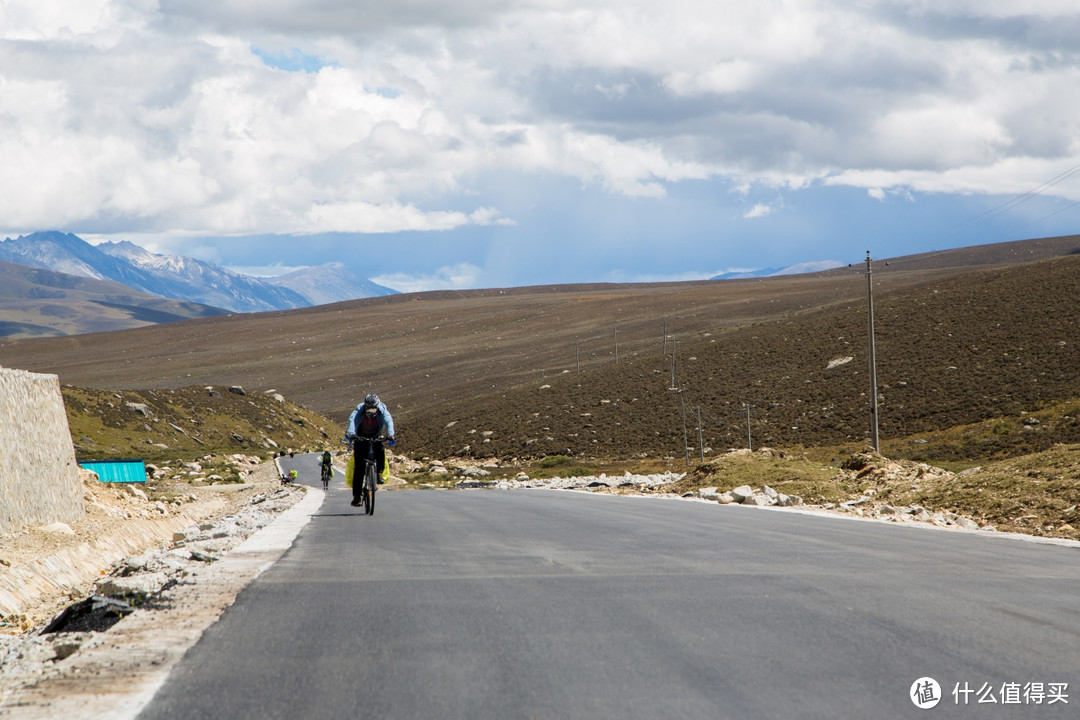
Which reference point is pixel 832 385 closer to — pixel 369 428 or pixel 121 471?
pixel 121 471

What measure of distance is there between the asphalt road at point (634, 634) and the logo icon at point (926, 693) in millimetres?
45

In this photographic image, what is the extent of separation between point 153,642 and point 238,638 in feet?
1.57

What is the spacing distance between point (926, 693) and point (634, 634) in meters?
1.78

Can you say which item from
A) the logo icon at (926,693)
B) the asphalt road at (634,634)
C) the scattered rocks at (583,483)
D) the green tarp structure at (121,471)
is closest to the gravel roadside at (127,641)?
the asphalt road at (634,634)

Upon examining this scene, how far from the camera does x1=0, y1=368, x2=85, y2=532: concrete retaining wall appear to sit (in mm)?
14320

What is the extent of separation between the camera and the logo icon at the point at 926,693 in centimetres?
467

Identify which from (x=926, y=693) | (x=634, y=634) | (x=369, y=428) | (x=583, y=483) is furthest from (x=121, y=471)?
(x=926, y=693)

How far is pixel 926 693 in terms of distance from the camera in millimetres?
4816

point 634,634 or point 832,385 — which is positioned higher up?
point 634,634

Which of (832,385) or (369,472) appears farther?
(832,385)

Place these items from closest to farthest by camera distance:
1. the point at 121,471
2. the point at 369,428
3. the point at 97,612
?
the point at 97,612
the point at 369,428
the point at 121,471

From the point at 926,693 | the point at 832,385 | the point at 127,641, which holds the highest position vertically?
the point at 127,641

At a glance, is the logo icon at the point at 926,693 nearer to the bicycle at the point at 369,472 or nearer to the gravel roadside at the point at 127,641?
the gravel roadside at the point at 127,641

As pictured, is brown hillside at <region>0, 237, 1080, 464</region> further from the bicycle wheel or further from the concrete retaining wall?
the concrete retaining wall
